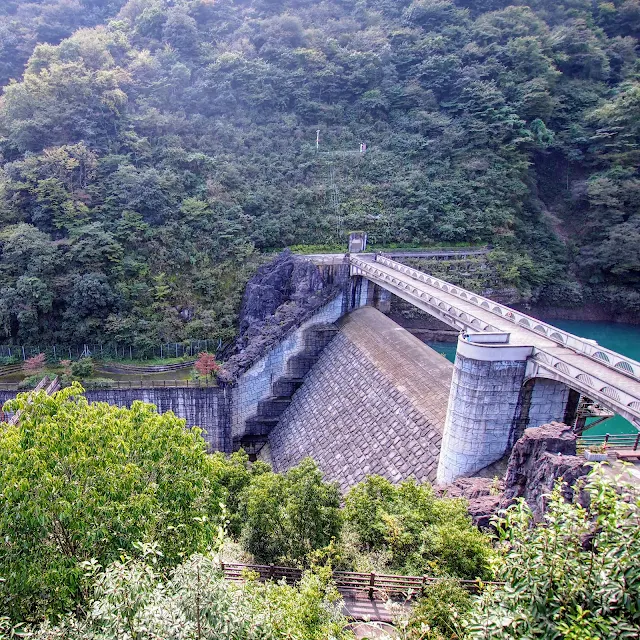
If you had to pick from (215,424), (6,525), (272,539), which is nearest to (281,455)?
(215,424)

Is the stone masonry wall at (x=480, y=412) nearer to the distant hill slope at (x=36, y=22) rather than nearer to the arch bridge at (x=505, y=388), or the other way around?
the arch bridge at (x=505, y=388)

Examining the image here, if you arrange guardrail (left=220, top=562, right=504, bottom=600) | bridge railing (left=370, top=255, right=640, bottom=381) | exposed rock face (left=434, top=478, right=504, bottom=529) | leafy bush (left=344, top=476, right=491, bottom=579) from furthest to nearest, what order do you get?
1. bridge railing (left=370, top=255, right=640, bottom=381)
2. exposed rock face (left=434, top=478, right=504, bottom=529)
3. guardrail (left=220, top=562, right=504, bottom=600)
4. leafy bush (left=344, top=476, right=491, bottom=579)

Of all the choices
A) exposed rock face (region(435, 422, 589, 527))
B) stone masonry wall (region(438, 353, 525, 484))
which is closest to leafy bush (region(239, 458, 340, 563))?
exposed rock face (region(435, 422, 589, 527))

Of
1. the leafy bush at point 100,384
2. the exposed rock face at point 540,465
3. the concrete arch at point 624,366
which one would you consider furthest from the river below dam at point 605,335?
the leafy bush at point 100,384

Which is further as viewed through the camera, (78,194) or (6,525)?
(78,194)

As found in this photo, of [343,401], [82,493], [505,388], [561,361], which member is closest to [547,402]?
[505,388]

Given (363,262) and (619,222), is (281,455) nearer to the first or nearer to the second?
(363,262)

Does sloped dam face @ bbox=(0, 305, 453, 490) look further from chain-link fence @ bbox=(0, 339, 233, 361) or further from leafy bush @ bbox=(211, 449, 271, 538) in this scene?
leafy bush @ bbox=(211, 449, 271, 538)
